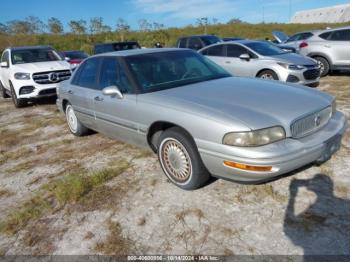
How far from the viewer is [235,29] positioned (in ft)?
142

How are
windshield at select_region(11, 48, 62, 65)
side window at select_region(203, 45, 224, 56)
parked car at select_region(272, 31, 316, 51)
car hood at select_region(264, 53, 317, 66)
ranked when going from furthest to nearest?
1. parked car at select_region(272, 31, 316, 51)
2. windshield at select_region(11, 48, 62, 65)
3. side window at select_region(203, 45, 224, 56)
4. car hood at select_region(264, 53, 317, 66)

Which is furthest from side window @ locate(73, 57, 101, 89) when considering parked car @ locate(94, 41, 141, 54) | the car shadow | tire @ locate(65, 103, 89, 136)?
parked car @ locate(94, 41, 141, 54)

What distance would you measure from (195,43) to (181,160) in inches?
477

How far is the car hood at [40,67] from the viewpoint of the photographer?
30.0 feet

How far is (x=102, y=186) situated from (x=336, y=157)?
116 inches

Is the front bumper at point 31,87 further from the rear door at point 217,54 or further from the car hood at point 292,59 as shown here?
the car hood at point 292,59

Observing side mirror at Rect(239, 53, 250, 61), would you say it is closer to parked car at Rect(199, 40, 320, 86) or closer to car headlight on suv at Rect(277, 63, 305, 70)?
parked car at Rect(199, 40, 320, 86)

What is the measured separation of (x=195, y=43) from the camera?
583 inches

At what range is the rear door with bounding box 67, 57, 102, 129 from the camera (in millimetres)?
4941

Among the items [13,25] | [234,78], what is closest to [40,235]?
[234,78]

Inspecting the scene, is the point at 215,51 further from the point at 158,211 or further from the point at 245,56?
the point at 158,211

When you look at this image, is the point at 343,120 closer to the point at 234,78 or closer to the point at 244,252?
the point at 234,78

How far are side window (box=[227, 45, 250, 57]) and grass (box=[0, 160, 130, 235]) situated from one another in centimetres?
567

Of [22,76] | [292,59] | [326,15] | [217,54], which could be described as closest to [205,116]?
[292,59]
